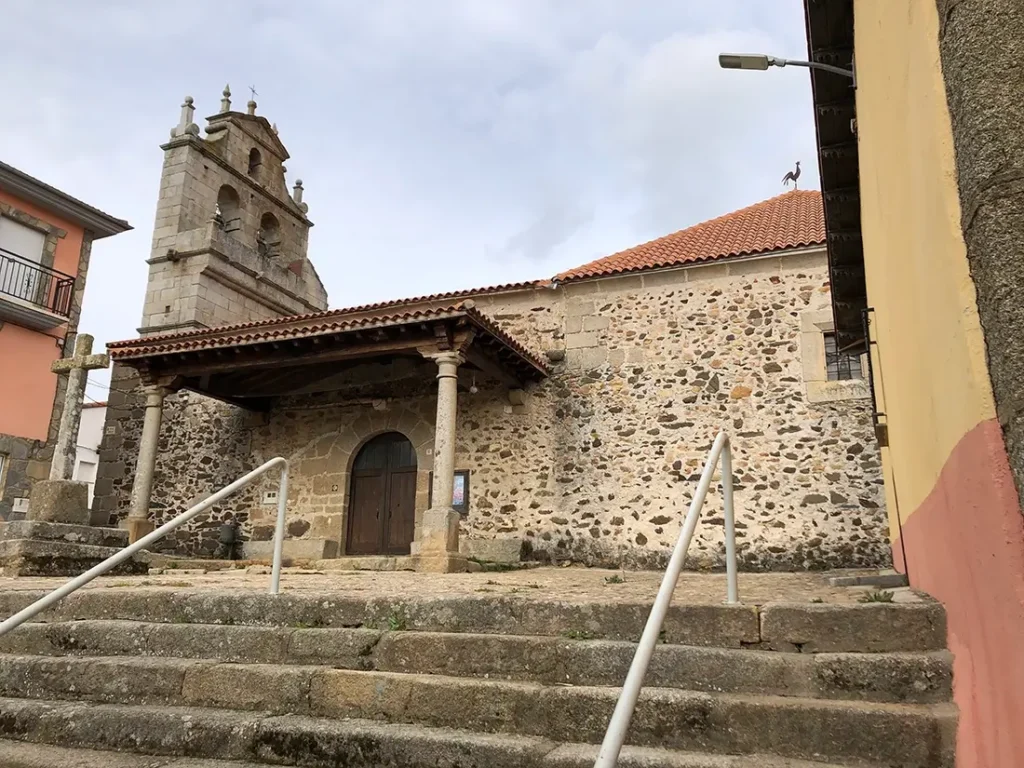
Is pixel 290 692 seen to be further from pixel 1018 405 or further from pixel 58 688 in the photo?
pixel 1018 405

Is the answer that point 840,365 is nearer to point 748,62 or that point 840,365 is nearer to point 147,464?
point 748,62

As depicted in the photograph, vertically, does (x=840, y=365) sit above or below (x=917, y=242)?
above

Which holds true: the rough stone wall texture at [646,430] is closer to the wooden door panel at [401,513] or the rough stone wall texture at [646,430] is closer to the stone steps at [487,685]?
the wooden door panel at [401,513]

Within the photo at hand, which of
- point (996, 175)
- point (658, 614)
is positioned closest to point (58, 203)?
point (658, 614)

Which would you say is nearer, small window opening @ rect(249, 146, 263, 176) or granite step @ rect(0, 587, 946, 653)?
granite step @ rect(0, 587, 946, 653)

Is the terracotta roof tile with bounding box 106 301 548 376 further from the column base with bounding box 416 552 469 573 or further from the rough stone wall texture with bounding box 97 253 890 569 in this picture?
the column base with bounding box 416 552 469 573

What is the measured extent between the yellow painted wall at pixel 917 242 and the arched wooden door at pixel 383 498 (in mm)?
7313

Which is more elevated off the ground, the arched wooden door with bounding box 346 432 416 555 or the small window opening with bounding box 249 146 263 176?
the small window opening with bounding box 249 146 263 176

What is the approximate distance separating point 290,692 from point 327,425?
8.39 meters

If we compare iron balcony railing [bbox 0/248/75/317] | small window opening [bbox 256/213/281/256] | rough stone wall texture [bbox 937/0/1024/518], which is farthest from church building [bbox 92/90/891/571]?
rough stone wall texture [bbox 937/0/1024/518]

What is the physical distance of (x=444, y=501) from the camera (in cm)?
829

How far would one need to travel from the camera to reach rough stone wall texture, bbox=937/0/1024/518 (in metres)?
1.60

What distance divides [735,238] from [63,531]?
8.80 metres

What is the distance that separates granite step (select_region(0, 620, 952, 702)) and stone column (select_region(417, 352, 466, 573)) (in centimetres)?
438
